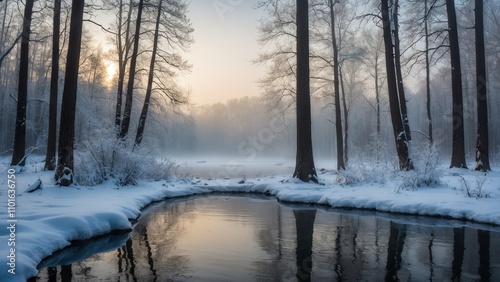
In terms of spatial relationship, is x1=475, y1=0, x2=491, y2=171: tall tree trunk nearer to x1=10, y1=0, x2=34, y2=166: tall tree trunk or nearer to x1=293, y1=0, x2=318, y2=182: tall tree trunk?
x1=293, y1=0, x2=318, y2=182: tall tree trunk

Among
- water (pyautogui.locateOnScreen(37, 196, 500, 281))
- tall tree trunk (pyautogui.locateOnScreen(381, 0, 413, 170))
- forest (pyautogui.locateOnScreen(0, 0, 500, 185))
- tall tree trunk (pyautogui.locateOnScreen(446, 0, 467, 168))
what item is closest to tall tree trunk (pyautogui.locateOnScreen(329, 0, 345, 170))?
forest (pyautogui.locateOnScreen(0, 0, 500, 185))

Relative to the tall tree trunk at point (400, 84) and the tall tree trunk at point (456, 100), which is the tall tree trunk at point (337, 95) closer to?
the tall tree trunk at point (400, 84)

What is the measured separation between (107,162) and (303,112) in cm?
725

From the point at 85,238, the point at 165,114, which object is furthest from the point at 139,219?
the point at 165,114

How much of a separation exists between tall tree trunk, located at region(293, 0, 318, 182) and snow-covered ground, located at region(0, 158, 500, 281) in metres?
0.56

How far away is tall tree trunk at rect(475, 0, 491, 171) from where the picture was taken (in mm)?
12562

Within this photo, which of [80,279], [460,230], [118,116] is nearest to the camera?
[80,279]

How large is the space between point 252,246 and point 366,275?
1862 mm

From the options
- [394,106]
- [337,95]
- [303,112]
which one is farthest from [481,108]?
[303,112]

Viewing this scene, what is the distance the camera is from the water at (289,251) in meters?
3.81

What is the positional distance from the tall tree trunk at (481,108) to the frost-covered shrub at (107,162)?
42.2 ft

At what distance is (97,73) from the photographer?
3462 centimetres

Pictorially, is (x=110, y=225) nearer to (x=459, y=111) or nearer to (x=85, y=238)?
(x=85, y=238)

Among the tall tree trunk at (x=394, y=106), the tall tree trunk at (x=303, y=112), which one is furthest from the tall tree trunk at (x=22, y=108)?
the tall tree trunk at (x=394, y=106)
